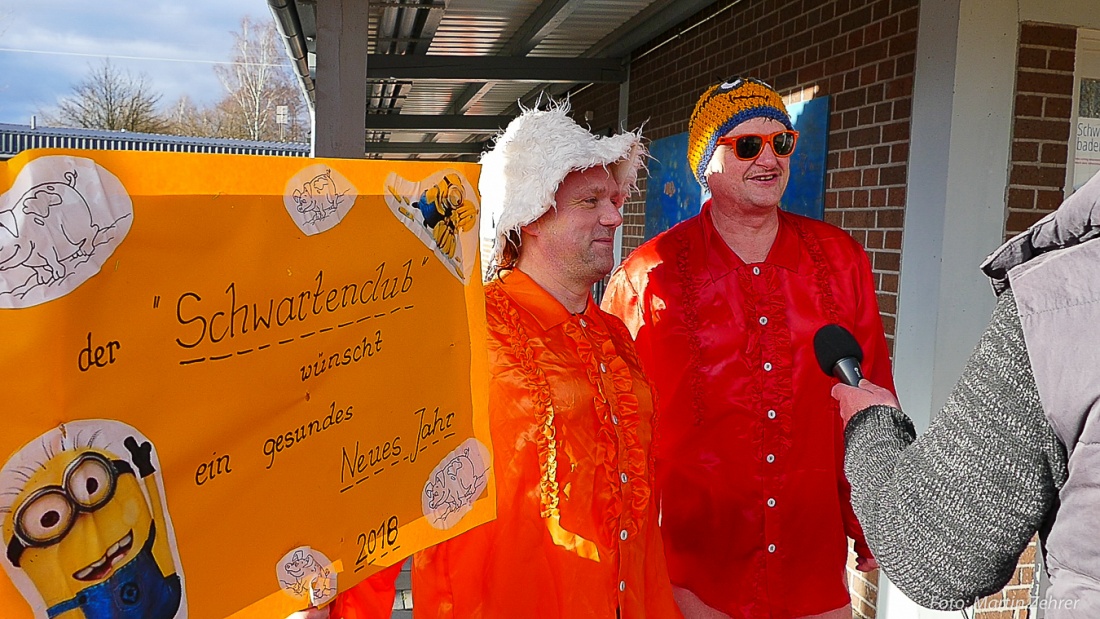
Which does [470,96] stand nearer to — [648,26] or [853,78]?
[648,26]

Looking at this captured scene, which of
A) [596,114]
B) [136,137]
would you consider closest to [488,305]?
[596,114]

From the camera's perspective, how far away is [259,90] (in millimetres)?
44375

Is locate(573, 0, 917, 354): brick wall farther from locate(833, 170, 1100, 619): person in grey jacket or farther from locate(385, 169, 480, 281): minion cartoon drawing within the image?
locate(833, 170, 1100, 619): person in grey jacket

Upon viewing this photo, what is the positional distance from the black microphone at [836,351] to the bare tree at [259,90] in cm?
4242

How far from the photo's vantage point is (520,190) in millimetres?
2316

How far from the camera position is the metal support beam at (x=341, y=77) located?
324 cm

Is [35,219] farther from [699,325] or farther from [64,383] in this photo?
[699,325]

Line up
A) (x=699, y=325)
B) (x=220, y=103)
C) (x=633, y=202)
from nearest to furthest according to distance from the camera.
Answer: (x=699, y=325)
(x=633, y=202)
(x=220, y=103)

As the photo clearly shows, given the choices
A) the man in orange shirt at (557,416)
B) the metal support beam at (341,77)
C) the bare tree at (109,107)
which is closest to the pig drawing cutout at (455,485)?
the man in orange shirt at (557,416)

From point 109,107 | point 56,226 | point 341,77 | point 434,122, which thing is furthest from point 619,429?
point 109,107

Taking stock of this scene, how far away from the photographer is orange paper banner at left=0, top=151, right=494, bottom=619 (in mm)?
1173

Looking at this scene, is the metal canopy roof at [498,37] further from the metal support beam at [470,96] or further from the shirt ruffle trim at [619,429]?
the shirt ruffle trim at [619,429]

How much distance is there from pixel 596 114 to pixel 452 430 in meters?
9.07

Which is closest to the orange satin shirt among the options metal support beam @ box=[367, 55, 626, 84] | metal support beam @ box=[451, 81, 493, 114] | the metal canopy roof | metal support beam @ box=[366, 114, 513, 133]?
the metal canopy roof
